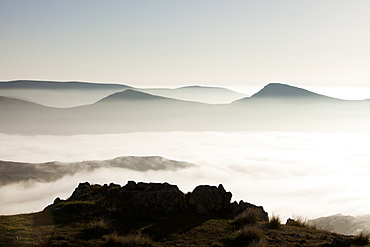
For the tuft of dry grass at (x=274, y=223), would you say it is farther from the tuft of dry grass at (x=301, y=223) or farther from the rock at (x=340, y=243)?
the rock at (x=340, y=243)

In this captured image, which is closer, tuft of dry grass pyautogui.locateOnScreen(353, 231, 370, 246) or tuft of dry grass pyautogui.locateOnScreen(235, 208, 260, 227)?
tuft of dry grass pyautogui.locateOnScreen(353, 231, 370, 246)

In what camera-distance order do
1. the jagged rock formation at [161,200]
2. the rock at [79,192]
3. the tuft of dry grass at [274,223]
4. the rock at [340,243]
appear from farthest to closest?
the rock at [79,192], the jagged rock formation at [161,200], the tuft of dry grass at [274,223], the rock at [340,243]

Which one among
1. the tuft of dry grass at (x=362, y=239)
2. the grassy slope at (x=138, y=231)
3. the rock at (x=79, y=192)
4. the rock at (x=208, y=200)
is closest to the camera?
the grassy slope at (x=138, y=231)

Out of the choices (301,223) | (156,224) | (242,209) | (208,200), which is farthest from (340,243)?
(156,224)

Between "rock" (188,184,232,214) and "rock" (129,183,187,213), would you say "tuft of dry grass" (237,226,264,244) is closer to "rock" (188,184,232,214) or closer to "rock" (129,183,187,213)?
"rock" (188,184,232,214)

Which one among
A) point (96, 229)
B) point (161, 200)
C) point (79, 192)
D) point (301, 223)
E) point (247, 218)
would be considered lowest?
point (301, 223)

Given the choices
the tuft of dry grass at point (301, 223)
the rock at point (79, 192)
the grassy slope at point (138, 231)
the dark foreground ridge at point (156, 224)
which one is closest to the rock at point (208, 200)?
the dark foreground ridge at point (156, 224)

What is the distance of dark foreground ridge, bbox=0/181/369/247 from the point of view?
Result: 1333 centimetres

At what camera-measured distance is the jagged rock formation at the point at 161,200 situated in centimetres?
1777

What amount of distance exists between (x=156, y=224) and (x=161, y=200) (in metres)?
2.50

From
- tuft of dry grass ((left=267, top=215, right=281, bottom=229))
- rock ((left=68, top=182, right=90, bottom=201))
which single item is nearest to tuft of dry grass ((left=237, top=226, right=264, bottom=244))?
tuft of dry grass ((left=267, top=215, right=281, bottom=229))

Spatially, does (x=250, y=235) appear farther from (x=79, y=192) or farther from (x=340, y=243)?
(x=79, y=192)

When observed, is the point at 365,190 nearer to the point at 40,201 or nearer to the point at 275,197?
the point at 275,197

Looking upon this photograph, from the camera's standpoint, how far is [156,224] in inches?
618
